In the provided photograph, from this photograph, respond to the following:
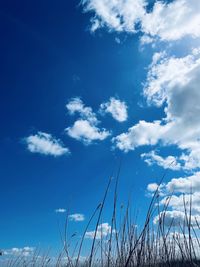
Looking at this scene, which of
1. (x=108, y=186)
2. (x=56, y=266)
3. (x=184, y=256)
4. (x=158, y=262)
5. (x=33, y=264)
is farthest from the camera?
(x=33, y=264)

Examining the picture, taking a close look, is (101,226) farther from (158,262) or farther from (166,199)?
(158,262)

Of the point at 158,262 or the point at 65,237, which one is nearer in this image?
the point at 65,237

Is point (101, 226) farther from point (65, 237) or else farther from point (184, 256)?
point (184, 256)

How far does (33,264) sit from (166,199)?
6.76 metres

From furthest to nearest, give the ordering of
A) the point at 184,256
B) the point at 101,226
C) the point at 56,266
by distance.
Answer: the point at 56,266 < the point at 184,256 < the point at 101,226

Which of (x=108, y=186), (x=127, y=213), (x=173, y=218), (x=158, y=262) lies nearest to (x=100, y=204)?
(x=108, y=186)

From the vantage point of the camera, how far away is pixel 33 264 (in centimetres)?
937

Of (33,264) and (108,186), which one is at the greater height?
(33,264)

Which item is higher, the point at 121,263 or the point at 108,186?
the point at 108,186

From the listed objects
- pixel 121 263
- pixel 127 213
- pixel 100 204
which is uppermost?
pixel 127 213

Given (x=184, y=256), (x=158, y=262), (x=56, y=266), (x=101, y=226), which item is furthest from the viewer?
(x=56, y=266)

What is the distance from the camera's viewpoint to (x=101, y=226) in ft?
14.0

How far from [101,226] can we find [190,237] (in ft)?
3.78

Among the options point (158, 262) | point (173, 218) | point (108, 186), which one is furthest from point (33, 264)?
point (108, 186)
